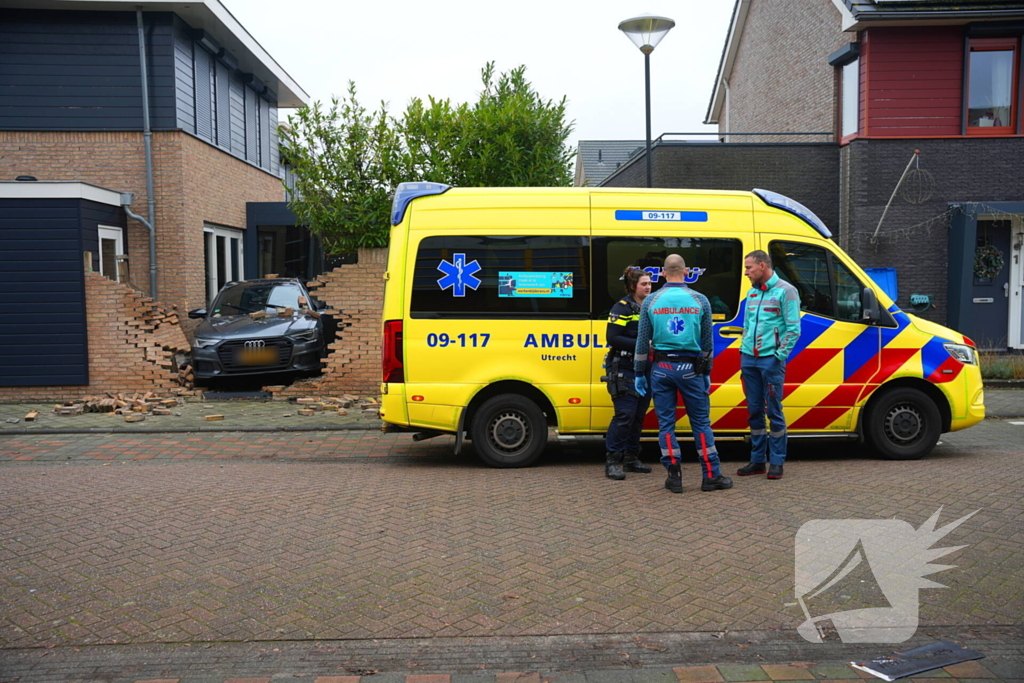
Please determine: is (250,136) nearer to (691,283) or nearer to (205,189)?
(205,189)

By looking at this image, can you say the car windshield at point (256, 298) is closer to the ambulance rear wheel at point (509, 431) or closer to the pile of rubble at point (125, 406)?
the pile of rubble at point (125, 406)

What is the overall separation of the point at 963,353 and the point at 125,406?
10.1 m

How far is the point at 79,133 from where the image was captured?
16.6 metres

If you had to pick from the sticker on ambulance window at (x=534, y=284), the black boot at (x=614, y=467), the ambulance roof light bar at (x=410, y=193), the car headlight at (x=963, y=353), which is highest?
the ambulance roof light bar at (x=410, y=193)

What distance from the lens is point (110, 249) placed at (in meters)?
15.1

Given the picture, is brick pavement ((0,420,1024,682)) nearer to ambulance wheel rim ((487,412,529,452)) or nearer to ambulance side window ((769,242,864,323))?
ambulance wheel rim ((487,412,529,452))

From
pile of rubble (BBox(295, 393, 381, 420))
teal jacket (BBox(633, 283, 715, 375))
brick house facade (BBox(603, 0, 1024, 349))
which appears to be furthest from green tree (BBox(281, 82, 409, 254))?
teal jacket (BBox(633, 283, 715, 375))

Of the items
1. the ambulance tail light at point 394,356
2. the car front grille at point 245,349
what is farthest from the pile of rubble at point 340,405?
the ambulance tail light at point 394,356

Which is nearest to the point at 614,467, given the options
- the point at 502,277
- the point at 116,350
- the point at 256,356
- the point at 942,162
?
the point at 502,277

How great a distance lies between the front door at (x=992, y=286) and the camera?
15.3 meters

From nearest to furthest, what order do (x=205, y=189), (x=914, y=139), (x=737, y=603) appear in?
(x=737, y=603), (x=914, y=139), (x=205, y=189)

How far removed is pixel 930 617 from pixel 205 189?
16.7m

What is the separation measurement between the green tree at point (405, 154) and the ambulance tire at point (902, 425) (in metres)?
6.88

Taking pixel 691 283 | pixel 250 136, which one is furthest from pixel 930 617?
pixel 250 136
